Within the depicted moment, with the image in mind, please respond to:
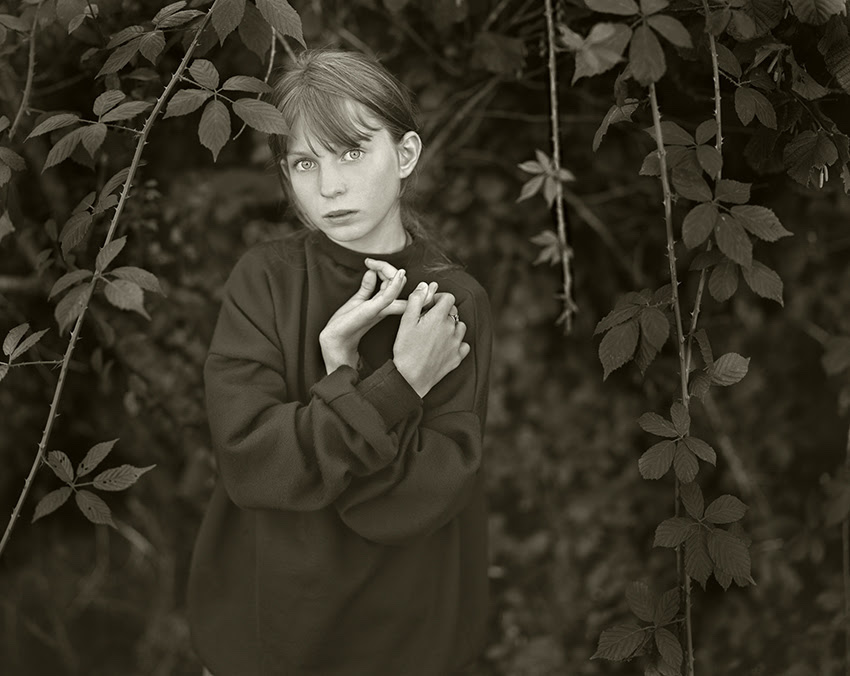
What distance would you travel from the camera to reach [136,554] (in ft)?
7.18

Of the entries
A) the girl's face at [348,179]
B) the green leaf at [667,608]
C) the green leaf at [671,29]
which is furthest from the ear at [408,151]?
the green leaf at [667,608]

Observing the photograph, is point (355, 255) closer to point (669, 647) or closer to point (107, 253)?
point (107, 253)

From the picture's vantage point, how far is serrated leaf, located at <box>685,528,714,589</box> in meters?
1.14

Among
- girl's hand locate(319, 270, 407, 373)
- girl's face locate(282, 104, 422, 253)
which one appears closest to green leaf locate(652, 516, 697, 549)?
girl's hand locate(319, 270, 407, 373)

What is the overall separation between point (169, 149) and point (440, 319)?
982mm

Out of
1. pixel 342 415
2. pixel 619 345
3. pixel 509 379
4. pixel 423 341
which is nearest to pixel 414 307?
pixel 423 341

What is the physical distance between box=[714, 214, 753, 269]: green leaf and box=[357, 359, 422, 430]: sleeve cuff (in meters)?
0.43

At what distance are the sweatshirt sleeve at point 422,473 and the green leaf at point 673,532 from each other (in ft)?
0.85

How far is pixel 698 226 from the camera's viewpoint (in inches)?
42.3

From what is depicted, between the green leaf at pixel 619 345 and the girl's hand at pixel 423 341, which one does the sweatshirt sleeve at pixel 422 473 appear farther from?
the green leaf at pixel 619 345

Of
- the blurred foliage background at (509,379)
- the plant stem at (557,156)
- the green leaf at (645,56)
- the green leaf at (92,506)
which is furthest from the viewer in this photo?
the blurred foliage background at (509,379)

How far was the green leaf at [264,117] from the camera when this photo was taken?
108 centimetres

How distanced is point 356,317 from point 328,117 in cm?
26

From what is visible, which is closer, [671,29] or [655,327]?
[671,29]
